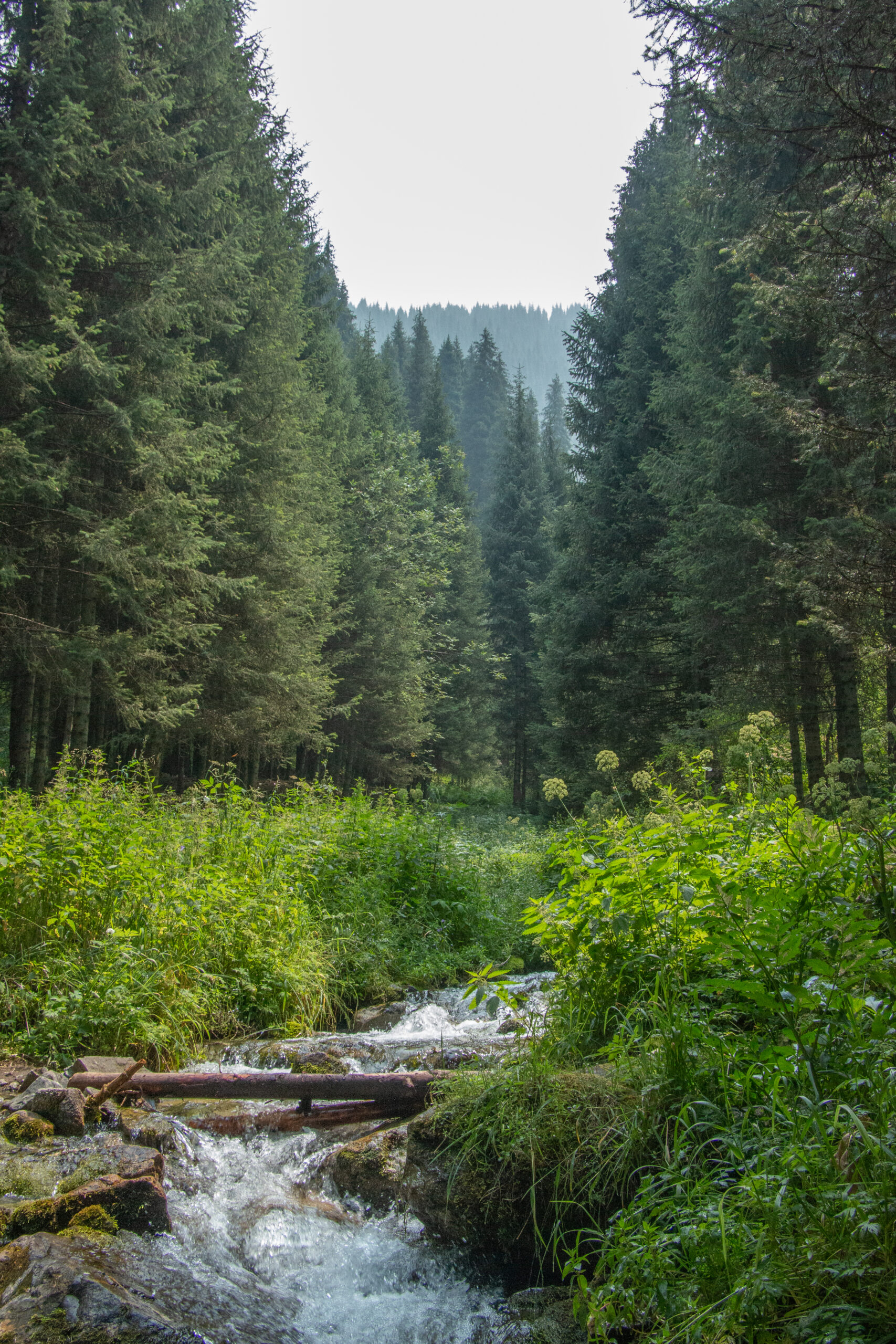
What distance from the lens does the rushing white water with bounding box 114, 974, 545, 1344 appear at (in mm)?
2830

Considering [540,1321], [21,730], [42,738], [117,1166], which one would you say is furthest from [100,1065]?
[21,730]

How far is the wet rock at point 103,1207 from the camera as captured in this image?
2.97 meters

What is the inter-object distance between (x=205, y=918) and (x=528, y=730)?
14.5m

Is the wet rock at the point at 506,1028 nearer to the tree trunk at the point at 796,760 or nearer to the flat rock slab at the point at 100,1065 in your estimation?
the flat rock slab at the point at 100,1065

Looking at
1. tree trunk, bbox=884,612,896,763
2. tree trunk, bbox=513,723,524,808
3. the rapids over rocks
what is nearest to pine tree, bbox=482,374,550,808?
tree trunk, bbox=513,723,524,808

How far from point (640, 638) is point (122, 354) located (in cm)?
1098

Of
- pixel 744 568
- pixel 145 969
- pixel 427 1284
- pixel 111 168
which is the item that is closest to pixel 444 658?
pixel 744 568

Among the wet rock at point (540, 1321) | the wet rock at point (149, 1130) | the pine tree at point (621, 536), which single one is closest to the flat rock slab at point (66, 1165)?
the wet rock at point (149, 1130)

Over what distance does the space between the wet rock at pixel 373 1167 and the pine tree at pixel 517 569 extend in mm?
25954

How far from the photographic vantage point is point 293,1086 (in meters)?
4.11

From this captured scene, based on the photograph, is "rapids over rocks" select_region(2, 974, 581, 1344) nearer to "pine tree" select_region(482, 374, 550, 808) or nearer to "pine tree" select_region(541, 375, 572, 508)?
"pine tree" select_region(541, 375, 572, 508)

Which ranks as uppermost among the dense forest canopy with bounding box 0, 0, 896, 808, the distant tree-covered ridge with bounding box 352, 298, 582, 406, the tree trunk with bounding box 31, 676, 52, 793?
the distant tree-covered ridge with bounding box 352, 298, 582, 406

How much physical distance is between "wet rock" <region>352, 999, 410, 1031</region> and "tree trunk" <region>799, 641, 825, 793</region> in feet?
23.2

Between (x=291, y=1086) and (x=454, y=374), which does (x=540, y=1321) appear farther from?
(x=454, y=374)
